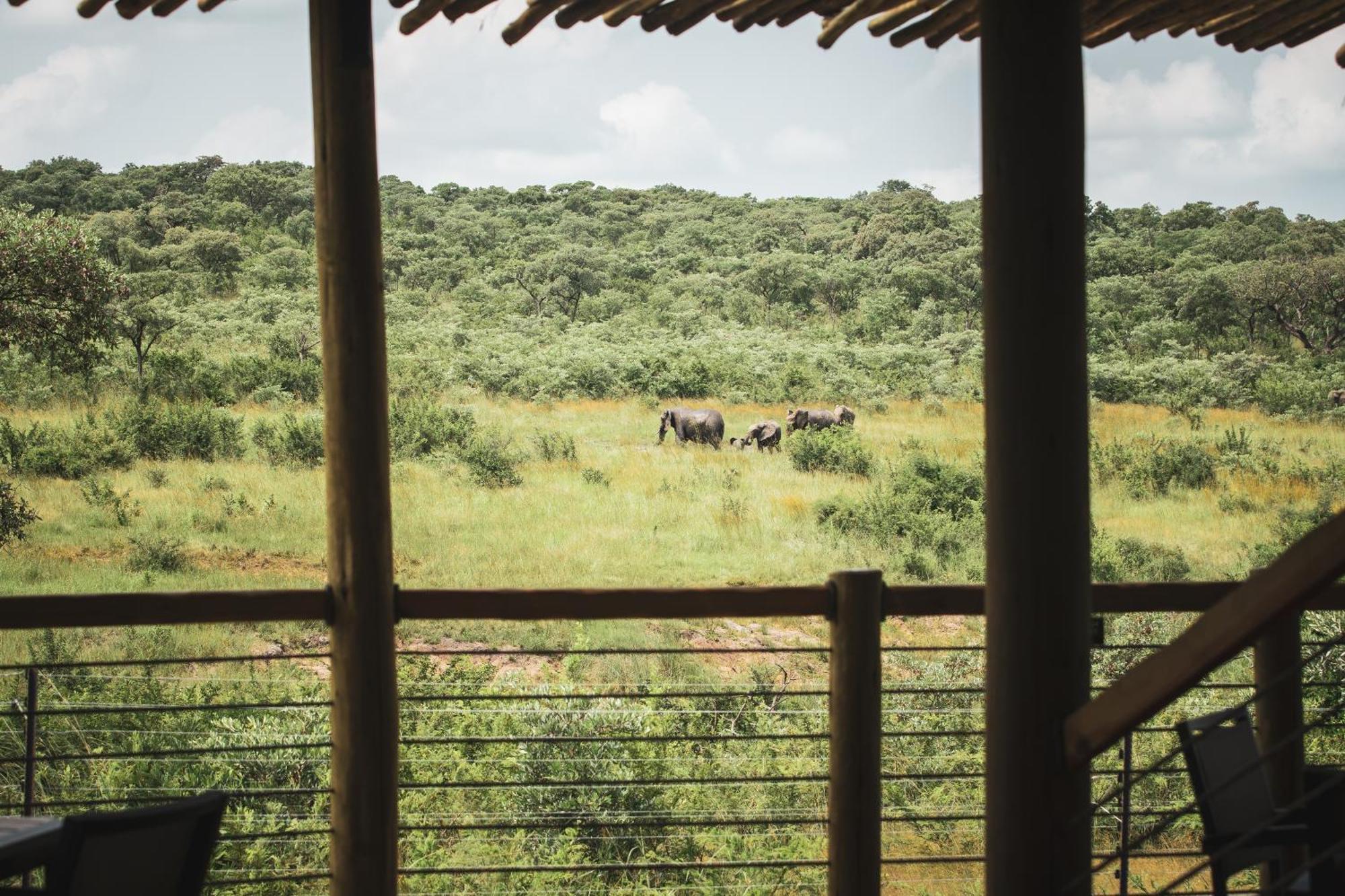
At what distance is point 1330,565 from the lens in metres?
Answer: 1.29

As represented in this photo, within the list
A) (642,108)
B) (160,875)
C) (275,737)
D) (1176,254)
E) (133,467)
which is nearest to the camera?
(160,875)

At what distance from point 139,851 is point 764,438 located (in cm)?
1720

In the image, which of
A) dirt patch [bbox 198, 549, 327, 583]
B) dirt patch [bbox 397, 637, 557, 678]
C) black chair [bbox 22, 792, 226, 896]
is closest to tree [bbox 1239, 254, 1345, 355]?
dirt patch [bbox 397, 637, 557, 678]

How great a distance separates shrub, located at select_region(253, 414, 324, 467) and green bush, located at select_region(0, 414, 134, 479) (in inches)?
72.0

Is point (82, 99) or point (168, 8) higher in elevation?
point (82, 99)

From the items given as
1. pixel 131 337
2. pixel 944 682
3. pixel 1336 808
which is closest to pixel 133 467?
pixel 131 337

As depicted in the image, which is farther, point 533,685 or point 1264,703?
point 533,685

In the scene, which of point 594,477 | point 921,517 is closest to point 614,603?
point 921,517

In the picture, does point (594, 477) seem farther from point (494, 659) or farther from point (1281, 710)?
point (1281, 710)

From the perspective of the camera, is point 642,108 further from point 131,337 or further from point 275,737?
point 275,737

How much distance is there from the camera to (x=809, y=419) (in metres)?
19.0

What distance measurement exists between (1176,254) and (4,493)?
65.8ft

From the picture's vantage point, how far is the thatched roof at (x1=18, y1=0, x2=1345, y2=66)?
2338mm

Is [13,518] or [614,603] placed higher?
[614,603]
